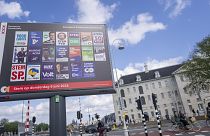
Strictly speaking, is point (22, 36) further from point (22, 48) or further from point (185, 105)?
point (185, 105)

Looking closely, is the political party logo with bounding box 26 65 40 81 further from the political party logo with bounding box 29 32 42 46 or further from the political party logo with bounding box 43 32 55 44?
the political party logo with bounding box 43 32 55 44

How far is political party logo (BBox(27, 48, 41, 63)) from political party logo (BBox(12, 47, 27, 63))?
10.1 inches

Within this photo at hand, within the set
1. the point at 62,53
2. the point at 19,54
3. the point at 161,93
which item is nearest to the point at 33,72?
the point at 19,54

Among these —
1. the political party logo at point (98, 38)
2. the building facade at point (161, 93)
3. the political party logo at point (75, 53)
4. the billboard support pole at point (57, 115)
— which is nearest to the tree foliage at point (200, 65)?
the building facade at point (161, 93)

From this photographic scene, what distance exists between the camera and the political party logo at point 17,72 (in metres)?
11.2

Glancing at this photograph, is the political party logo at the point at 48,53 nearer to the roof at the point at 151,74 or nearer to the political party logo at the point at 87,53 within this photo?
the political party logo at the point at 87,53

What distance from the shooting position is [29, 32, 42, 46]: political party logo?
12320 mm

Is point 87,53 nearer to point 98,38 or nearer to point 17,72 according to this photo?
point 98,38

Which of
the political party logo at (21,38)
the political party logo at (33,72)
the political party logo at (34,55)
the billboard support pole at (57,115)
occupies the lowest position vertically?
the billboard support pole at (57,115)

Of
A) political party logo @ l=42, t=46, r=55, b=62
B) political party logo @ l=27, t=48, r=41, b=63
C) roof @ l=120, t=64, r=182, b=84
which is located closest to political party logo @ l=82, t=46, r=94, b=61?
political party logo @ l=42, t=46, r=55, b=62

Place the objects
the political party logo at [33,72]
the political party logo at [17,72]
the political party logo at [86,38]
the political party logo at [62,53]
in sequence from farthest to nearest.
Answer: the political party logo at [86,38], the political party logo at [62,53], the political party logo at [33,72], the political party logo at [17,72]

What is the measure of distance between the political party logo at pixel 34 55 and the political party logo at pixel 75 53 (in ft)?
5.85

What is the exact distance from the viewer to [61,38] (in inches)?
505

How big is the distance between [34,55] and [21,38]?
1.32m
